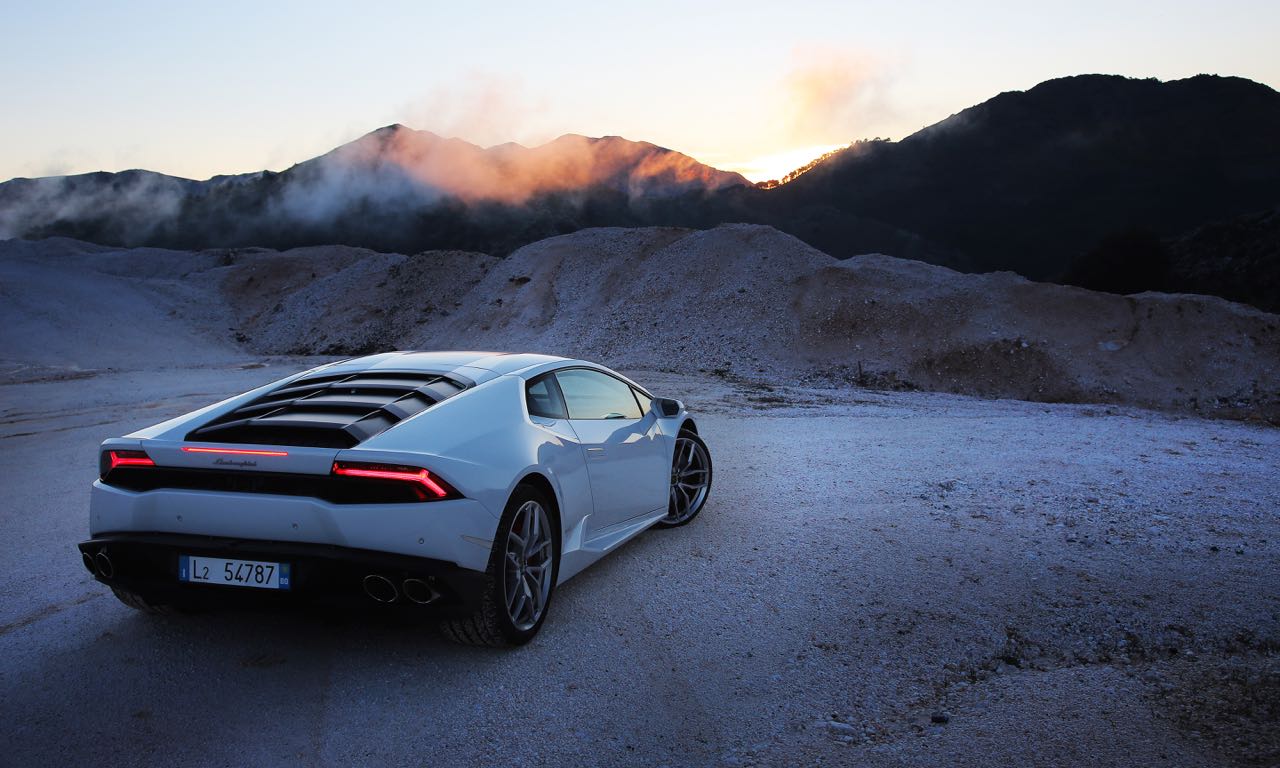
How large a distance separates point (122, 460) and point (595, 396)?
2.53m

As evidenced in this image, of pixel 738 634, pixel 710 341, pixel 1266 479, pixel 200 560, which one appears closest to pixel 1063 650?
pixel 738 634

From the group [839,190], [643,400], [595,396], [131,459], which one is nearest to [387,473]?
[131,459]

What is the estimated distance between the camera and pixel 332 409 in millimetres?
3998

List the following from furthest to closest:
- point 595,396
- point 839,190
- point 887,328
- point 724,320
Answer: point 839,190
point 724,320
point 887,328
point 595,396

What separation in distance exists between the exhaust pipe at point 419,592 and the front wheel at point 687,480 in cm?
288

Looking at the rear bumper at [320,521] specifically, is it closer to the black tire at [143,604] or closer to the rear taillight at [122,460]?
the rear taillight at [122,460]

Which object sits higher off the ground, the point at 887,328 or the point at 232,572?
the point at 887,328

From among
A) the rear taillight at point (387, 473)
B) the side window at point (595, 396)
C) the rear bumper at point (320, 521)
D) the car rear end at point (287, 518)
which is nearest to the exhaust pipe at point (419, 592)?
the car rear end at point (287, 518)

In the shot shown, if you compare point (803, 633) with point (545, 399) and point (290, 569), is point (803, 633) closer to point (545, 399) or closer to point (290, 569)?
point (545, 399)

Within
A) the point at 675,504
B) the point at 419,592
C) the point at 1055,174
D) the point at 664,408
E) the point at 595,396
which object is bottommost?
the point at 675,504

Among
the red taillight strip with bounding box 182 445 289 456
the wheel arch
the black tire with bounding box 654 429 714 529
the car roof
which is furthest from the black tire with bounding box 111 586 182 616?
the black tire with bounding box 654 429 714 529

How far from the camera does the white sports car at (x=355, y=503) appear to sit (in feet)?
11.4

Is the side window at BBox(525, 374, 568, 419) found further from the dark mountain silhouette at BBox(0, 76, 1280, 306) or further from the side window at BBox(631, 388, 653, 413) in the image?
the dark mountain silhouette at BBox(0, 76, 1280, 306)

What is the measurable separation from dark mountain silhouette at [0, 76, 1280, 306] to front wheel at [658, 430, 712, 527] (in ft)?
177
